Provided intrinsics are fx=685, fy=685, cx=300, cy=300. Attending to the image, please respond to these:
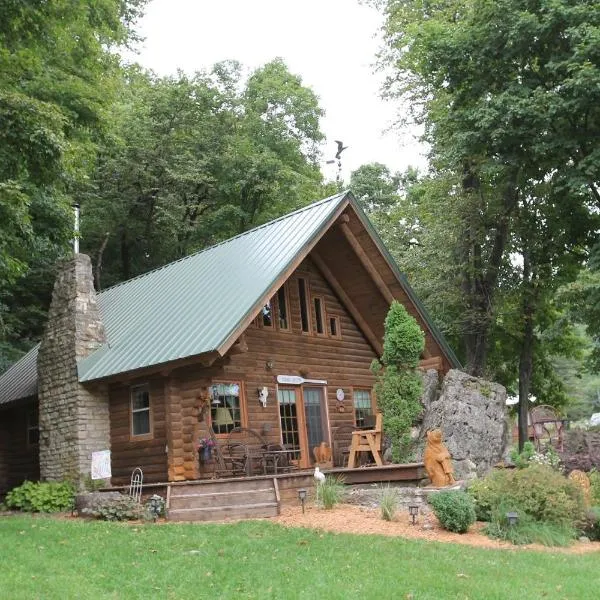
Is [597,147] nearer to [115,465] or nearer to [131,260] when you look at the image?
[115,465]

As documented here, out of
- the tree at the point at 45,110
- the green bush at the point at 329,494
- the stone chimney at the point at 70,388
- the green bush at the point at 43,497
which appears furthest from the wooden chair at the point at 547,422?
the tree at the point at 45,110

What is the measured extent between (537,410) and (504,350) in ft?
27.0

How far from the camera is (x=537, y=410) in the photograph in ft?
56.3

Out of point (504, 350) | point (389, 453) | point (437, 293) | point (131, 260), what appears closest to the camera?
point (389, 453)

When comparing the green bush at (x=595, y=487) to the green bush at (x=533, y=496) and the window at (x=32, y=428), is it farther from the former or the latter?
the window at (x=32, y=428)

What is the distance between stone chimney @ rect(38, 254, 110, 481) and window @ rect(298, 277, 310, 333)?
482 cm

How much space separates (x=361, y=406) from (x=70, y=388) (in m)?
7.49

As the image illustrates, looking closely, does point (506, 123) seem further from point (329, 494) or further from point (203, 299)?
point (329, 494)

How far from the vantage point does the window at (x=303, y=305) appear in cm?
1715

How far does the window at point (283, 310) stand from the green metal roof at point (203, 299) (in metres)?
1.37

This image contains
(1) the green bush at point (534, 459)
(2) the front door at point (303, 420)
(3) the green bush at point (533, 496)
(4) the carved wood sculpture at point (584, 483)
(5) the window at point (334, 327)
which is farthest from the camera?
(5) the window at point (334, 327)

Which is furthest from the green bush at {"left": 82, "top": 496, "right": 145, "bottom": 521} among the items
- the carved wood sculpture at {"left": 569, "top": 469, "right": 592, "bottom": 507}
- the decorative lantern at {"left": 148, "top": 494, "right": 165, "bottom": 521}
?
the carved wood sculpture at {"left": 569, "top": 469, "right": 592, "bottom": 507}

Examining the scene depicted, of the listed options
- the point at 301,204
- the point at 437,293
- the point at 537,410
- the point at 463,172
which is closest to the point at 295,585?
the point at 537,410

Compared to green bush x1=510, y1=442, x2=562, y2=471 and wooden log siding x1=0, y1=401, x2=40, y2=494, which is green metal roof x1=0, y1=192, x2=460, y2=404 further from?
green bush x1=510, y1=442, x2=562, y2=471
